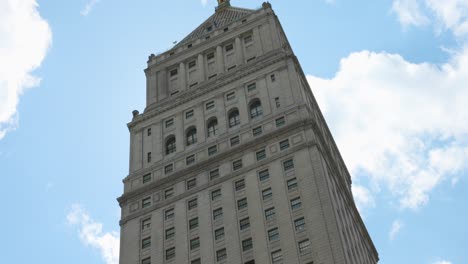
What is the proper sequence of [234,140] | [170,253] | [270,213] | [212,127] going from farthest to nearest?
[212,127]
[234,140]
[170,253]
[270,213]

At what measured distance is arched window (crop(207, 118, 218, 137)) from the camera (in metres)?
89.4

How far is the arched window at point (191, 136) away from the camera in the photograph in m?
90.0

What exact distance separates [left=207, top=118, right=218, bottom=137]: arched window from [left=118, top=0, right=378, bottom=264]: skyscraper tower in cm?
17

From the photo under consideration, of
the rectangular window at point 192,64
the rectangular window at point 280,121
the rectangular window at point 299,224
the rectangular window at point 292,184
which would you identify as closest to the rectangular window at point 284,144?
the rectangular window at point 280,121

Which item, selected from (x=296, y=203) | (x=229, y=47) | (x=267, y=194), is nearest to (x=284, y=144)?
(x=267, y=194)

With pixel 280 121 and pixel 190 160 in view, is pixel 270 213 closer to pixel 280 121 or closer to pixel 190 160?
pixel 280 121

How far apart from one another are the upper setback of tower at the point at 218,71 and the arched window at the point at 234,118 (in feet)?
3.93

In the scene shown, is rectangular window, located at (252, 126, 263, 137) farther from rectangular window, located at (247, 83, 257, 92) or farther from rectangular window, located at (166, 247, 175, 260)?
rectangular window, located at (166, 247, 175, 260)

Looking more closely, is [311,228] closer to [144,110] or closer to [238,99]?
[238,99]

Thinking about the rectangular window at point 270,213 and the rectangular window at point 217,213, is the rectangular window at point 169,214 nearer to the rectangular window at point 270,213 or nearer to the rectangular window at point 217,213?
the rectangular window at point 217,213

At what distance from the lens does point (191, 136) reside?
91312mm

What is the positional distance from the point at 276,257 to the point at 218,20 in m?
53.9

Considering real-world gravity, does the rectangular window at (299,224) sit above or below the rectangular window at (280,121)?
below

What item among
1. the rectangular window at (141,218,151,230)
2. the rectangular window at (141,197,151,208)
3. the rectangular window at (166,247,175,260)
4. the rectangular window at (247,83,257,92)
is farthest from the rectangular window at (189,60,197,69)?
the rectangular window at (166,247,175,260)
